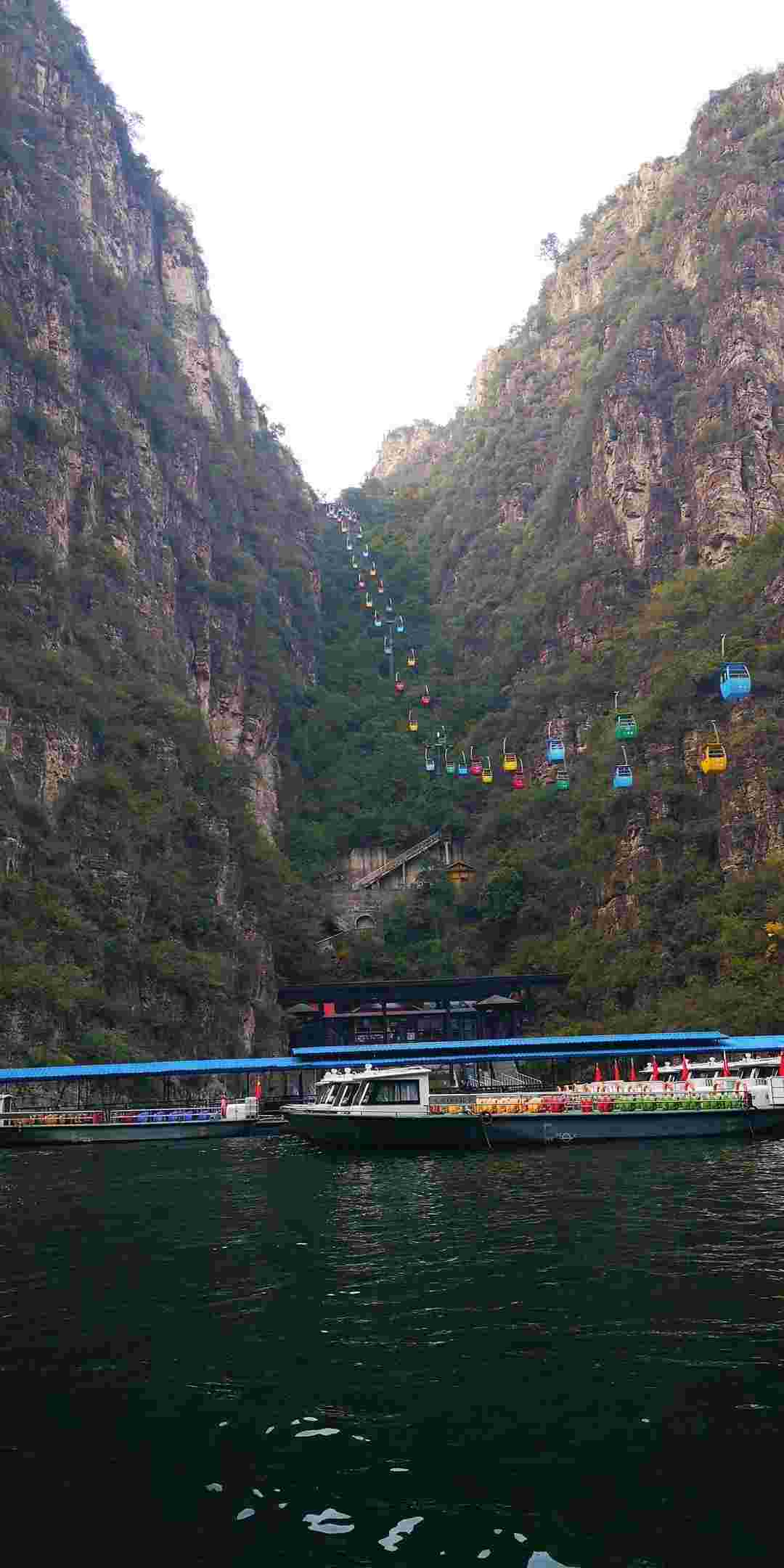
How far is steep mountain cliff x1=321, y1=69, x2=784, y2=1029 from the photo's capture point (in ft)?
259

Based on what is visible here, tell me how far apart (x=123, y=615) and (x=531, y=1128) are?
5722 centimetres

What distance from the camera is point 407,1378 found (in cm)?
1614

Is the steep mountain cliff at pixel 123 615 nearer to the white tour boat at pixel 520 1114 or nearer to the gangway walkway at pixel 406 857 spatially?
the gangway walkway at pixel 406 857

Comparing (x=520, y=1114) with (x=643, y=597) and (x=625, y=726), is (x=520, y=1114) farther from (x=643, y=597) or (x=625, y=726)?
(x=643, y=597)

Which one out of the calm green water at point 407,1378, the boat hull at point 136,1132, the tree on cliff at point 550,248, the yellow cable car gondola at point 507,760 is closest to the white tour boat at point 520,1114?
the boat hull at point 136,1132

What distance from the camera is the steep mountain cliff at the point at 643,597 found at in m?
78.9

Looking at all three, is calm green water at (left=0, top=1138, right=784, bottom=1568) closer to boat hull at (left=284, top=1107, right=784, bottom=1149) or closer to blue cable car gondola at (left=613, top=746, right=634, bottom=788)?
boat hull at (left=284, top=1107, right=784, bottom=1149)

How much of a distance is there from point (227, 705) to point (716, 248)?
219 ft

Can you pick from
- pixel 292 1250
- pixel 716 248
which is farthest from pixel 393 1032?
pixel 716 248

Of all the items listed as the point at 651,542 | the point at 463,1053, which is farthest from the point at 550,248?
the point at 463,1053

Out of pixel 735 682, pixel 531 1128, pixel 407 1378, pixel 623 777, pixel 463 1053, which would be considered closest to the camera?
pixel 407 1378

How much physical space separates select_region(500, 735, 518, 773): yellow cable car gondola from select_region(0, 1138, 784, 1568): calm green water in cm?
6869

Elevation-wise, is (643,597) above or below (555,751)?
above

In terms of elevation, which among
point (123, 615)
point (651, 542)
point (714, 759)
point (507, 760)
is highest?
point (651, 542)
